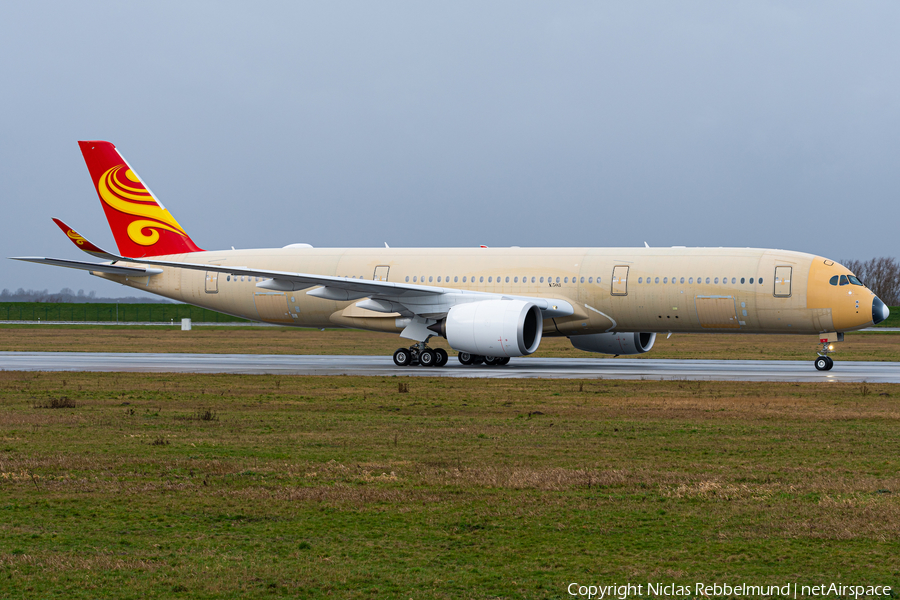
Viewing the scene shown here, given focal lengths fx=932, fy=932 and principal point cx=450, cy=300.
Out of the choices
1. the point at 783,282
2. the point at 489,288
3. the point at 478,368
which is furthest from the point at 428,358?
the point at 783,282

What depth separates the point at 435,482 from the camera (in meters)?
9.59

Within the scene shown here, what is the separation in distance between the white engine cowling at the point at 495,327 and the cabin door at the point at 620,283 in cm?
246

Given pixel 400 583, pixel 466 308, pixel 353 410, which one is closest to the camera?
pixel 400 583

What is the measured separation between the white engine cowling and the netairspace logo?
1948cm

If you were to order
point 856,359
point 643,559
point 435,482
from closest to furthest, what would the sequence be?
point 643,559 < point 435,482 < point 856,359

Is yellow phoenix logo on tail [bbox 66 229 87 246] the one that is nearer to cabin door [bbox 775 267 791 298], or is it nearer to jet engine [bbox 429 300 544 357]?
jet engine [bbox 429 300 544 357]

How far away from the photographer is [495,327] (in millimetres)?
25859

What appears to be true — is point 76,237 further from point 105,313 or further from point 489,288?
point 105,313

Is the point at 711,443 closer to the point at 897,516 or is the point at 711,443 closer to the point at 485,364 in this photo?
the point at 897,516

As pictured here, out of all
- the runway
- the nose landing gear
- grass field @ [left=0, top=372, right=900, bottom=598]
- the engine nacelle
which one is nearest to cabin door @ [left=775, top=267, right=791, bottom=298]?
the nose landing gear

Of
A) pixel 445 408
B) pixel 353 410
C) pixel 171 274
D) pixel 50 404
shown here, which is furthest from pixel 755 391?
pixel 171 274

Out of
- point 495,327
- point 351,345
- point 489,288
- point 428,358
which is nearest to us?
point 495,327

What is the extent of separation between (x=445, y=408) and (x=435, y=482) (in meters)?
7.29

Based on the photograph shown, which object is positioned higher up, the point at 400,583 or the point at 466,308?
the point at 466,308
